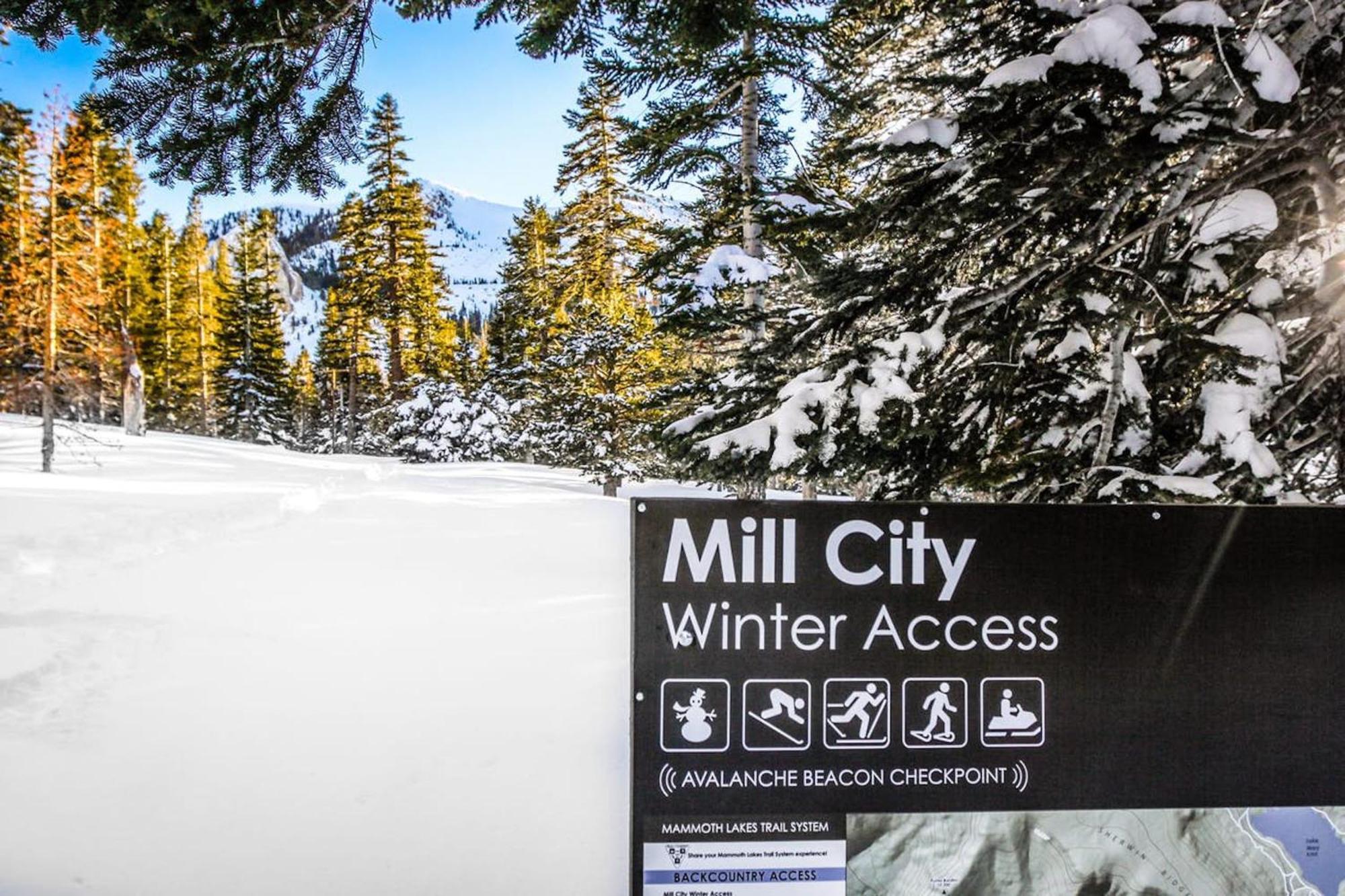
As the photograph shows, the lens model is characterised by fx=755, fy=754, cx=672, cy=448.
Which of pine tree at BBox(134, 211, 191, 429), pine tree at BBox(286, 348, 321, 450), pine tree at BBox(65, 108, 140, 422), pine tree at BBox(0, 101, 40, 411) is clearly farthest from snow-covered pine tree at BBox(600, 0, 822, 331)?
pine tree at BBox(286, 348, 321, 450)

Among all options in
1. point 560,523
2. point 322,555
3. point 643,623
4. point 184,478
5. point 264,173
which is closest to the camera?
point 643,623

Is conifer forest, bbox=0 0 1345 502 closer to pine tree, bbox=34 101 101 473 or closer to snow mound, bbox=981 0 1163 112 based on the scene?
snow mound, bbox=981 0 1163 112

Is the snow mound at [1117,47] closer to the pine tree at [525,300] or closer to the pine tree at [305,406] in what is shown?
the pine tree at [525,300]

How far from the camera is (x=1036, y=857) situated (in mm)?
2061

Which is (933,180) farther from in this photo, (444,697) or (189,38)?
Answer: (444,697)

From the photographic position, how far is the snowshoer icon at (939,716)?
205 centimetres

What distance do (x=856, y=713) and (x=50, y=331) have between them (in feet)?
78.3

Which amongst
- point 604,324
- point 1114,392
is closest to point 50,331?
point 604,324

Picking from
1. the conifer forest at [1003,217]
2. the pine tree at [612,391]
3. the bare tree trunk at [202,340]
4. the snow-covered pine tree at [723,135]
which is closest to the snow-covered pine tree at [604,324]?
the pine tree at [612,391]

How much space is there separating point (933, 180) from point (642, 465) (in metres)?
19.8

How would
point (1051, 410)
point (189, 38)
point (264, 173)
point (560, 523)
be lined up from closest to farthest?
point (189, 38) < point (264, 173) < point (1051, 410) < point (560, 523)

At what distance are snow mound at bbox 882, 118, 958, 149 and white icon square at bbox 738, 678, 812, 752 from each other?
234cm

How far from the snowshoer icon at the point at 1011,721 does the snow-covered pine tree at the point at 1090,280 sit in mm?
1408

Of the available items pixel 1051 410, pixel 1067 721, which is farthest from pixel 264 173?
pixel 1051 410
